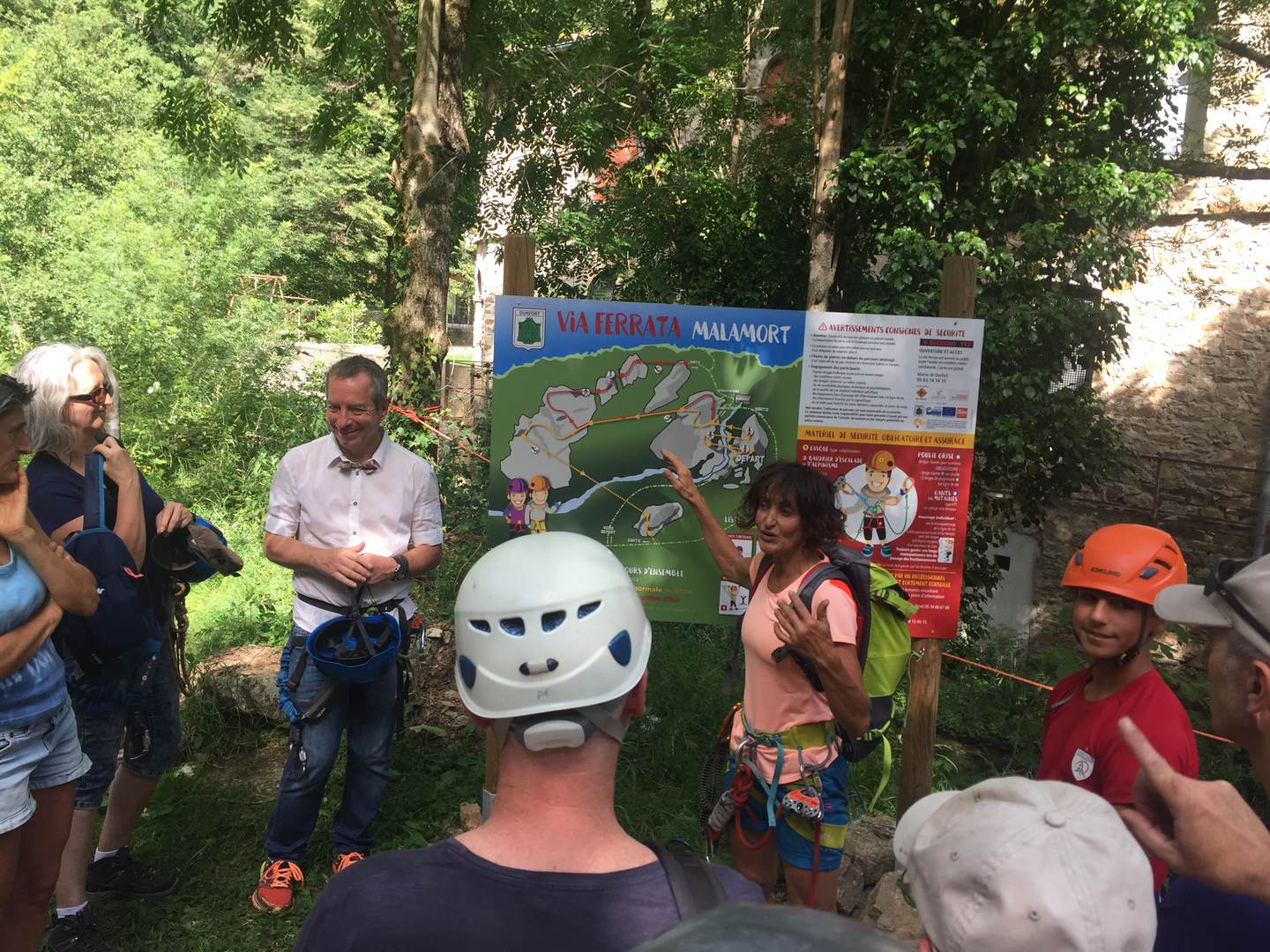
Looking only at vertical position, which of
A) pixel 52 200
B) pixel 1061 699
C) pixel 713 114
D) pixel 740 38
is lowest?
pixel 1061 699

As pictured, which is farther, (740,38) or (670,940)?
(740,38)

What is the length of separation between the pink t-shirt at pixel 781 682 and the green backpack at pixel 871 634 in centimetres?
3

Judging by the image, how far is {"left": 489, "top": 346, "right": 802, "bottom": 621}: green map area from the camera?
374 centimetres

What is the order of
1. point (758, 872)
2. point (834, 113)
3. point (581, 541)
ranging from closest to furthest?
point (581, 541) < point (758, 872) < point (834, 113)

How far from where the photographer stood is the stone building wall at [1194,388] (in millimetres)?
10242

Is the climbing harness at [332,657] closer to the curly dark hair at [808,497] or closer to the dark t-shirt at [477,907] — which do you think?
the curly dark hair at [808,497]

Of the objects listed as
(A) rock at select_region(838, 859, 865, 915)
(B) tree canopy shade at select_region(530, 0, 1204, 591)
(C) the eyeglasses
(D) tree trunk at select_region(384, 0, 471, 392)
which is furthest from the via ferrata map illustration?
(B) tree canopy shade at select_region(530, 0, 1204, 591)

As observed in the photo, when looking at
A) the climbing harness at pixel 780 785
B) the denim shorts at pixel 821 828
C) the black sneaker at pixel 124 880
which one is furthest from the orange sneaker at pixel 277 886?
the denim shorts at pixel 821 828

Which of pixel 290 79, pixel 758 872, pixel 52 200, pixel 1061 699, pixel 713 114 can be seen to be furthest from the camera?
pixel 290 79

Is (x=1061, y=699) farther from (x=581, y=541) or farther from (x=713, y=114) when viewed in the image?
(x=713, y=114)

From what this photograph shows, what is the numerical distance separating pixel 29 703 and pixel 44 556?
0.38 metres

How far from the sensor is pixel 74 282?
11320 mm

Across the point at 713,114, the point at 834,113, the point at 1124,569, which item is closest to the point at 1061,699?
the point at 1124,569

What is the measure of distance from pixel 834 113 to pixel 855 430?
457 centimetres
